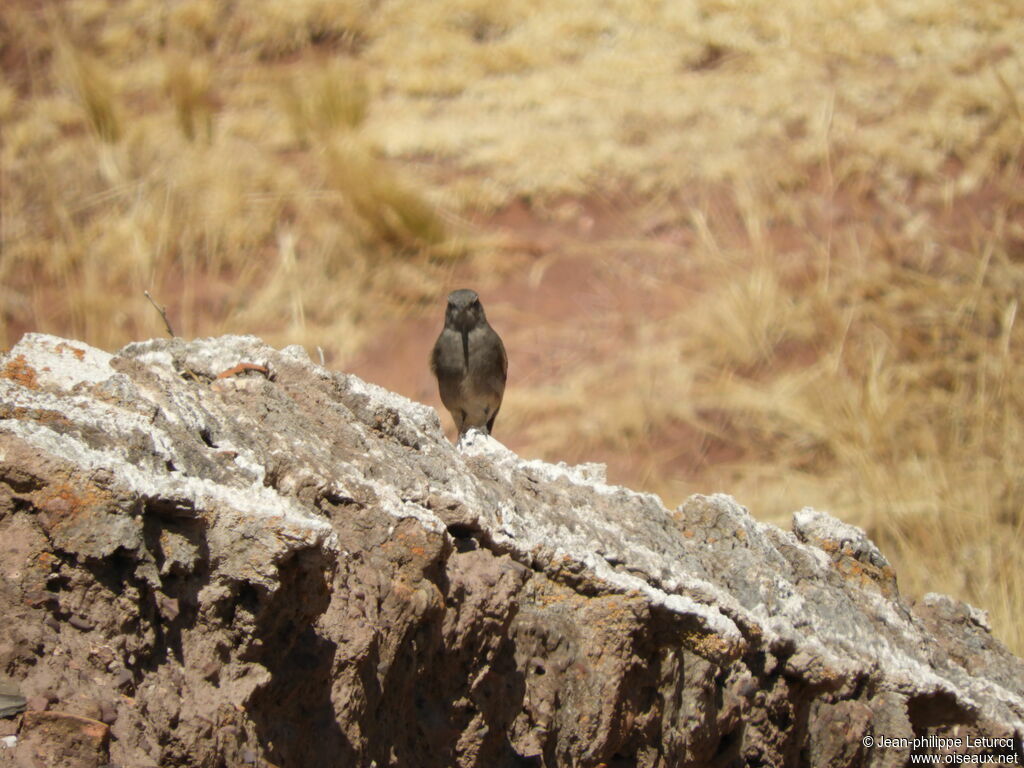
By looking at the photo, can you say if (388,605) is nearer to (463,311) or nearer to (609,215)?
(463,311)

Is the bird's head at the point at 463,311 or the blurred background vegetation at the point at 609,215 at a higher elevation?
the blurred background vegetation at the point at 609,215

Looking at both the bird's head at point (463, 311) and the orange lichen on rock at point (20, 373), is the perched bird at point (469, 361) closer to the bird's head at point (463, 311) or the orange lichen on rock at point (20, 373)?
the bird's head at point (463, 311)

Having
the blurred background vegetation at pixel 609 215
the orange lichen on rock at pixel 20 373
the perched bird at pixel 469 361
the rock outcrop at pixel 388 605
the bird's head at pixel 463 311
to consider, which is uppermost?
the blurred background vegetation at pixel 609 215

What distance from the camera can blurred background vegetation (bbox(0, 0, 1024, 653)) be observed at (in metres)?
7.73

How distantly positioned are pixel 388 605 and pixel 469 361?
425 centimetres

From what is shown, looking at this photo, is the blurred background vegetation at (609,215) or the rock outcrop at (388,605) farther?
the blurred background vegetation at (609,215)

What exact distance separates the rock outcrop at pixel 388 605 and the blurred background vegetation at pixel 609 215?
3432 mm

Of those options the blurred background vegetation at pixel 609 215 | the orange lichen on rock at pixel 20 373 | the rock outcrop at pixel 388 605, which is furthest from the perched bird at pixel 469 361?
the orange lichen on rock at pixel 20 373

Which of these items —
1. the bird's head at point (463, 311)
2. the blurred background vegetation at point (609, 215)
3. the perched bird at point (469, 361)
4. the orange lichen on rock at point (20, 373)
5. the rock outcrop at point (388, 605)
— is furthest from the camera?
the blurred background vegetation at point (609, 215)

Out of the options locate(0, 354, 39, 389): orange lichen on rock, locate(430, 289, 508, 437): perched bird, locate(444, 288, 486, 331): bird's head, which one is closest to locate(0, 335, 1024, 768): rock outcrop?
locate(0, 354, 39, 389): orange lichen on rock

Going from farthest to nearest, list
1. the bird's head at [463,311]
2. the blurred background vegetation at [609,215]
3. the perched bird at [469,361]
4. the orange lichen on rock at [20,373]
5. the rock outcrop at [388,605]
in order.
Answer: the blurred background vegetation at [609,215] → the perched bird at [469,361] → the bird's head at [463,311] → the orange lichen on rock at [20,373] → the rock outcrop at [388,605]

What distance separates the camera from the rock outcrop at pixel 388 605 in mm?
1845

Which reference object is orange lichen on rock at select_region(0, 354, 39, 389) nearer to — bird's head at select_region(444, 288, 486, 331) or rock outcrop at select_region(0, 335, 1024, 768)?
rock outcrop at select_region(0, 335, 1024, 768)

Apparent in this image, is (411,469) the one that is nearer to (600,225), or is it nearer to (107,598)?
(107,598)
